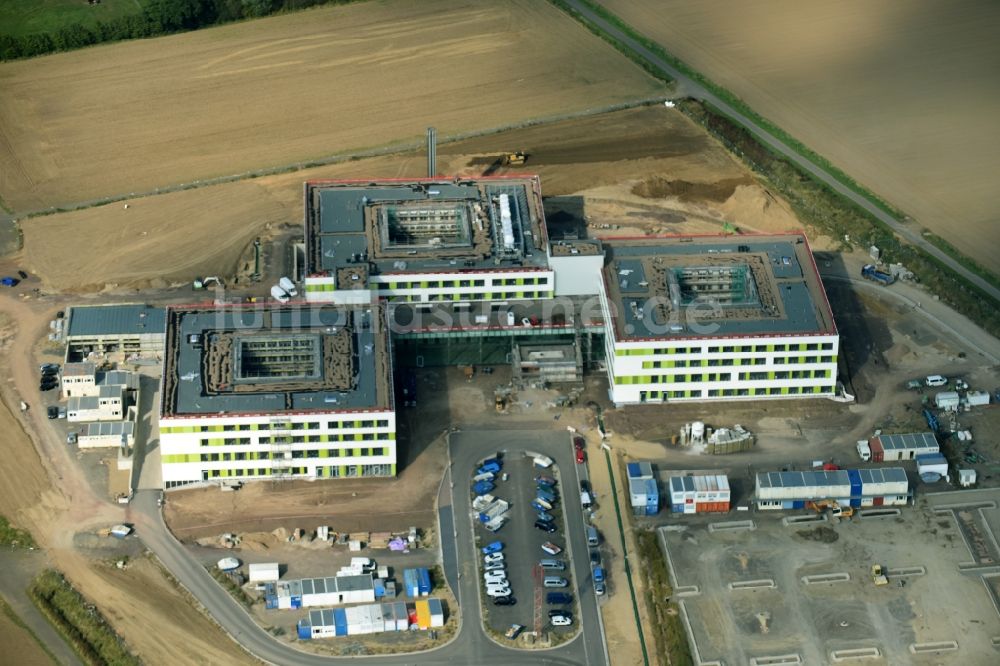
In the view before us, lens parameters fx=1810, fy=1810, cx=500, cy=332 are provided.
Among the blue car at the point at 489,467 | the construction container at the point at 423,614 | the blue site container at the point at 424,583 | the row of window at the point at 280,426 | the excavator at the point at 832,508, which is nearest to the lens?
the construction container at the point at 423,614

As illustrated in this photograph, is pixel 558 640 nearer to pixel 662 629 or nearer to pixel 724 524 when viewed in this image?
pixel 662 629

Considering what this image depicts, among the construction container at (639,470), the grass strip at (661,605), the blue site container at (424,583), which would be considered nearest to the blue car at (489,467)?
the construction container at (639,470)

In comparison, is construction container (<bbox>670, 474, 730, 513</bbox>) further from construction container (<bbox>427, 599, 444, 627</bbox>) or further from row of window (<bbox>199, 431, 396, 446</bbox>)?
row of window (<bbox>199, 431, 396, 446</bbox>)

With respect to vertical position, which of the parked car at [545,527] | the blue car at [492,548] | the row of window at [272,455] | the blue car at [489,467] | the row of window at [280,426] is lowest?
the blue car at [492,548]

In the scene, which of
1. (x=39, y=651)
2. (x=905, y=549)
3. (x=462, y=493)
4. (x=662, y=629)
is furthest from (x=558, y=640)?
(x=39, y=651)

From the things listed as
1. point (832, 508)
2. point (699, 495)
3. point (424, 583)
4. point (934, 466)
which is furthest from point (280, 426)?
point (934, 466)

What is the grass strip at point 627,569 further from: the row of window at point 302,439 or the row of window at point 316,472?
the row of window at point 302,439

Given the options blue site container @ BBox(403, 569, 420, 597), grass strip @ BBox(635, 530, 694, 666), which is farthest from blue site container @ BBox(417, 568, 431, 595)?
grass strip @ BBox(635, 530, 694, 666)
